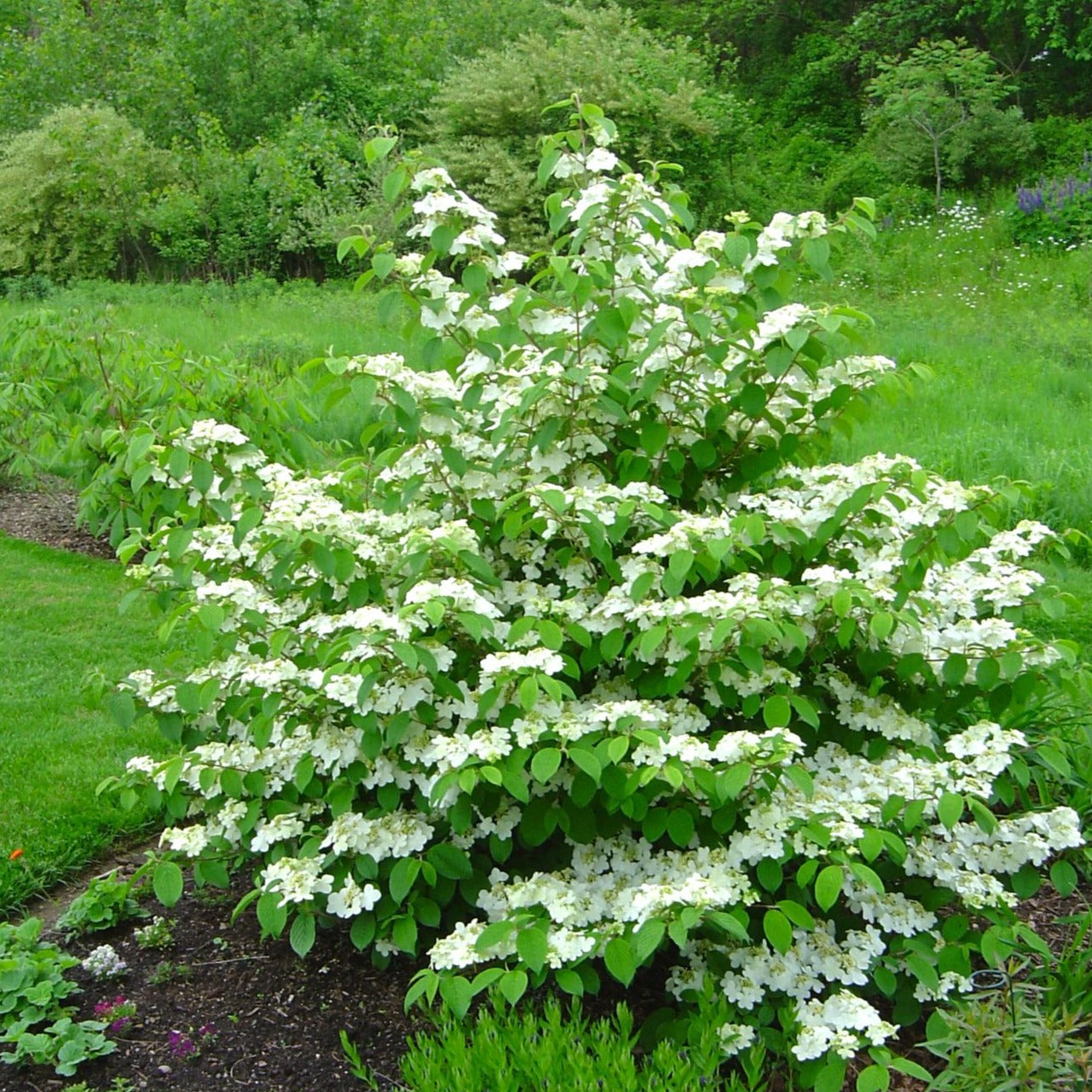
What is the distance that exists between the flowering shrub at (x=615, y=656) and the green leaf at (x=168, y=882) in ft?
0.64

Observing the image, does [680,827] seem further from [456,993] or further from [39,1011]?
[39,1011]

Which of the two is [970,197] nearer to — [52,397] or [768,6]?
[768,6]

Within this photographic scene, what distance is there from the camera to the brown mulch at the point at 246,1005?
2.78 metres

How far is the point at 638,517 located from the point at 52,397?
4.65m

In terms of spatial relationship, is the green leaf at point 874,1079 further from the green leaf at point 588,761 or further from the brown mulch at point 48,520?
the brown mulch at point 48,520

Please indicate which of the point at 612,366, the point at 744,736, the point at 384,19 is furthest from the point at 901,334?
the point at 384,19

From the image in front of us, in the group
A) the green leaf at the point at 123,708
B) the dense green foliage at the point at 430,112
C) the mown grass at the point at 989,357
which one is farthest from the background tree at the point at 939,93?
the green leaf at the point at 123,708

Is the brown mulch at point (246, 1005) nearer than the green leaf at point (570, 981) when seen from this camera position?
No

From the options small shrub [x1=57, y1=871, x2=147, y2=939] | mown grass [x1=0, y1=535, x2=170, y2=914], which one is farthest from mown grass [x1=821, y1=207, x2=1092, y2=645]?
mown grass [x1=0, y1=535, x2=170, y2=914]

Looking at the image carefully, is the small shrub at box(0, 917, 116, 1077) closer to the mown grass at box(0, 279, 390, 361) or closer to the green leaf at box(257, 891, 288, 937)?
the green leaf at box(257, 891, 288, 937)

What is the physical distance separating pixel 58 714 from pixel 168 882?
205 cm

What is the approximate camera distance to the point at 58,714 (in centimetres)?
470

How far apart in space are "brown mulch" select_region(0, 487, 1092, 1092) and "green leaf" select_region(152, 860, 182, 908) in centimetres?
33

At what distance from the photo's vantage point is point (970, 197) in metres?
16.0
